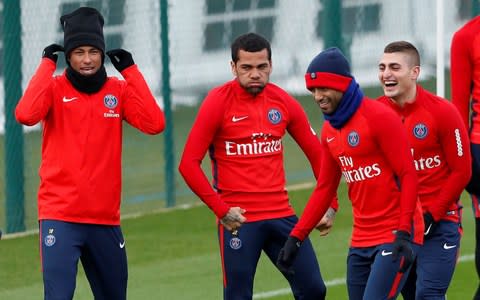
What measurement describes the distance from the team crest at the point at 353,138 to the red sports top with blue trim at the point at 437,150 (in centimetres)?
73

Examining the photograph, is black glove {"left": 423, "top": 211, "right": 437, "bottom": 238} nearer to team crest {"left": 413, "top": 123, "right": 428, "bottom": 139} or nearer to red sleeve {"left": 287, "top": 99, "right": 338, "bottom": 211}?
team crest {"left": 413, "top": 123, "right": 428, "bottom": 139}

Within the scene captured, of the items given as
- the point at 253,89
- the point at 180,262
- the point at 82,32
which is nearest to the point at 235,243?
→ the point at 253,89

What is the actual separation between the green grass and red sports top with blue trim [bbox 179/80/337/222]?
240cm

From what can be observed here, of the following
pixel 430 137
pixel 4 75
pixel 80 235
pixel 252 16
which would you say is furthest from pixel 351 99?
pixel 252 16

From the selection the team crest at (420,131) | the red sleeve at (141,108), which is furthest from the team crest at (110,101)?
the team crest at (420,131)

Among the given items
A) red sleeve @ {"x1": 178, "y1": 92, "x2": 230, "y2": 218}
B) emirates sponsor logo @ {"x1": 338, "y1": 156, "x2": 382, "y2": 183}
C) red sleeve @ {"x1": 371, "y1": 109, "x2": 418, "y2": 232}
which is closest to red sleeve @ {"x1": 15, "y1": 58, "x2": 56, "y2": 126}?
red sleeve @ {"x1": 178, "y1": 92, "x2": 230, "y2": 218}

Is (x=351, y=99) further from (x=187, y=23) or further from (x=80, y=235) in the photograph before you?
(x=187, y=23)

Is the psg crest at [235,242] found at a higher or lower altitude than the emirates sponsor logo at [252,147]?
lower

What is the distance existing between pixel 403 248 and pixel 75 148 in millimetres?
2294

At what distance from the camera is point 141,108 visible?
9.80m

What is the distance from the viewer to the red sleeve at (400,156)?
28.9 feet

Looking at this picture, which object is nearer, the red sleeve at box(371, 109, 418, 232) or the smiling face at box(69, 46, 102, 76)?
the red sleeve at box(371, 109, 418, 232)

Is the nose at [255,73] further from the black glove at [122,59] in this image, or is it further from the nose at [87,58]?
the nose at [87,58]

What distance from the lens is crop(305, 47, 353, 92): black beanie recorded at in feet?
29.7
